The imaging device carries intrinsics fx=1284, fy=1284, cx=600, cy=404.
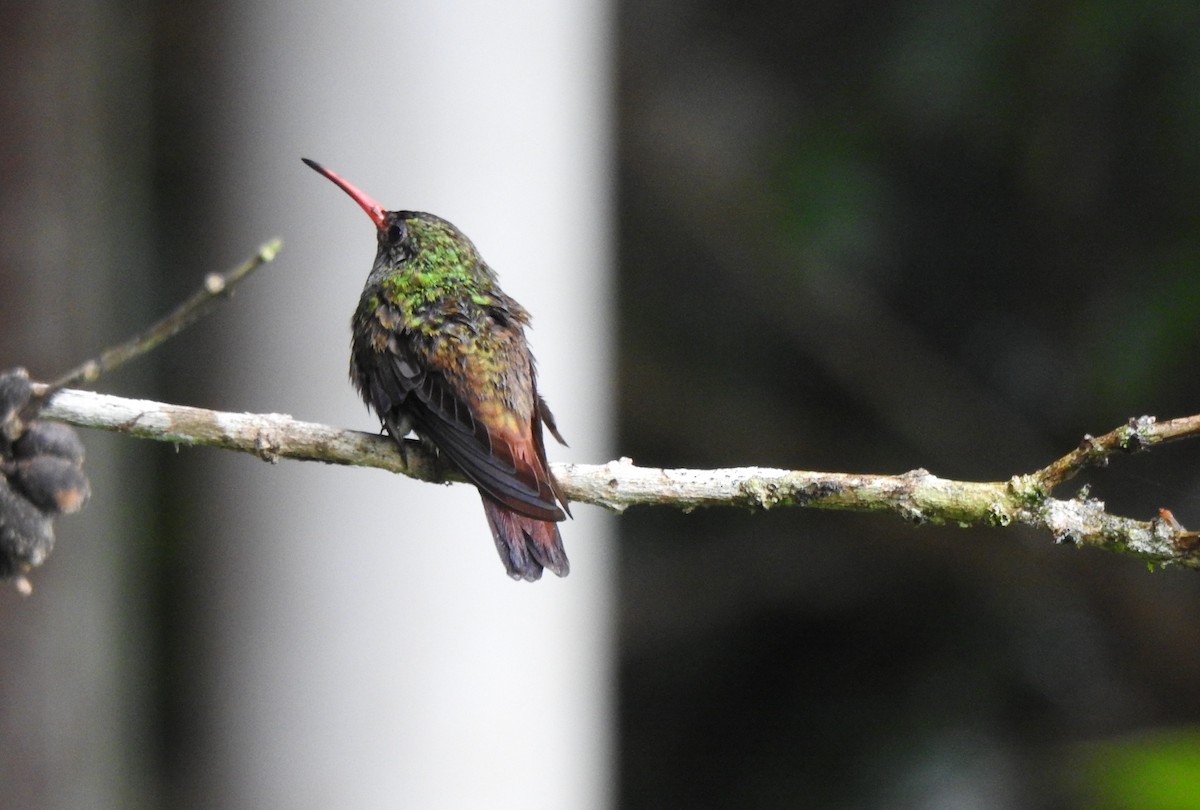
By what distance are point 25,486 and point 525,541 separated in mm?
792

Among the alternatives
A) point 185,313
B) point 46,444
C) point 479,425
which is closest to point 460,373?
point 479,425

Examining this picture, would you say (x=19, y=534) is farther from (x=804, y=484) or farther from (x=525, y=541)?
(x=804, y=484)

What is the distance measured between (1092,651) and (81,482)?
533 cm

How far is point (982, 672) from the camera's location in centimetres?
578

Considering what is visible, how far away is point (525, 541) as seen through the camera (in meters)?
2.01

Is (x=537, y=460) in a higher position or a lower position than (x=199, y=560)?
lower

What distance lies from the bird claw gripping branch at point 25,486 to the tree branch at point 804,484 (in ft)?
0.75

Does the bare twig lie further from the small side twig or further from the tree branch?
the small side twig

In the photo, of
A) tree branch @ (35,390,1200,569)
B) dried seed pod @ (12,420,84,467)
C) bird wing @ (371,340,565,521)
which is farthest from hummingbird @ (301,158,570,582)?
dried seed pod @ (12,420,84,467)

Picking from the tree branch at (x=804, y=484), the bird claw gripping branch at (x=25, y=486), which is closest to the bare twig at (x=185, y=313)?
the bird claw gripping branch at (x=25, y=486)

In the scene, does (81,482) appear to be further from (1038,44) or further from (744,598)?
(744,598)

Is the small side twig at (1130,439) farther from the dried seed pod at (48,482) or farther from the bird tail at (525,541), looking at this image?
the dried seed pod at (48,482)

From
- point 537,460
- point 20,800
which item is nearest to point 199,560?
point 20,800

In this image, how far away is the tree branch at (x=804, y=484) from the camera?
1.54 meters
